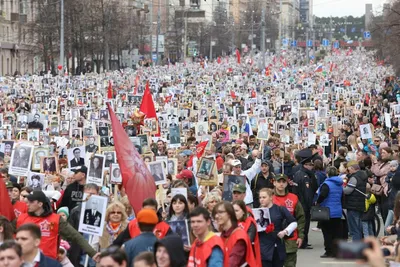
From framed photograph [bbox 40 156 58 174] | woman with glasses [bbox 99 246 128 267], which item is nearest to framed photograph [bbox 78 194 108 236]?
woman with glasses [bbox 99 246 128 267]

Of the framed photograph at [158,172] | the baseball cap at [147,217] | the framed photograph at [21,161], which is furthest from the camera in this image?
the framed photograph at [21,161]

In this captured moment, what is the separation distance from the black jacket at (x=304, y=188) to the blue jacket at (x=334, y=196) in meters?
1.00

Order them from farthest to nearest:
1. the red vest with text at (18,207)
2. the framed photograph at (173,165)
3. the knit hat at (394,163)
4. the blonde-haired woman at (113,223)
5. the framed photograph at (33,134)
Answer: the framed photograph at (33,134), the framed photograph at (173,165), the knit hat at (394,163), the red vest with text at (18,207), the blonde-haired woman at (113,223)

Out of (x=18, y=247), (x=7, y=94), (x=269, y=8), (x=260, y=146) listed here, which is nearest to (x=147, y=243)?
(x=18, y=247)

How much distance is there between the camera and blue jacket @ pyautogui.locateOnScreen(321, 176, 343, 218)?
14.8m

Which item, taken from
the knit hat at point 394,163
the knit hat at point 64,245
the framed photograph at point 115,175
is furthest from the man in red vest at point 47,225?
the knit hat at point 394,163

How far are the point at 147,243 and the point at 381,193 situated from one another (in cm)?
796

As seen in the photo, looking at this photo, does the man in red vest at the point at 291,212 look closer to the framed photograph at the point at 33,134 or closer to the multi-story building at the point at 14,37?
the framed photograph at the point at 33,134

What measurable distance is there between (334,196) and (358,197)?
0.29 meters

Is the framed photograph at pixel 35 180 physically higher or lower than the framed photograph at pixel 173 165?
higher

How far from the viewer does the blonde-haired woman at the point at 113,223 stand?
10438 millimetres

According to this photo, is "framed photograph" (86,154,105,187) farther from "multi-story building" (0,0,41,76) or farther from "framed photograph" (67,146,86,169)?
"multi-story building" (0,0,41,76)

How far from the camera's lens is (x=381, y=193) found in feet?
52.4

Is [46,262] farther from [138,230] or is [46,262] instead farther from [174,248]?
[138,230]
